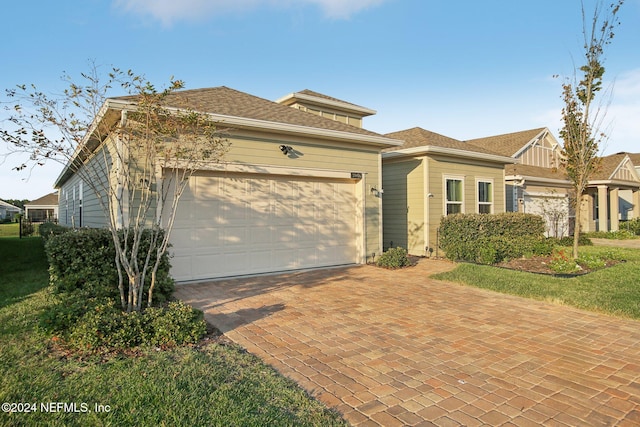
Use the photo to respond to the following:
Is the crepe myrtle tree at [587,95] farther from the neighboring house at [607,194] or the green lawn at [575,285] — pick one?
the neighboring house at [607,194]

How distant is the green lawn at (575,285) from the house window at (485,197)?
472 cm

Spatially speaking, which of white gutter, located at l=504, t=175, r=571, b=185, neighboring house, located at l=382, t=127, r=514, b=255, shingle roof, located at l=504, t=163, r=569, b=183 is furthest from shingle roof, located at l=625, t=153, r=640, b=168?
neighboring house, located at l=382, t=127, r=514, b=255

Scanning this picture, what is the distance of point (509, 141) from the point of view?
1886 cm

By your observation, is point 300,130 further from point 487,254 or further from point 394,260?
→ point 487,254

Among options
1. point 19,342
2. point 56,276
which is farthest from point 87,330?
point 56,276

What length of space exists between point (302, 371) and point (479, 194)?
37.1 ft

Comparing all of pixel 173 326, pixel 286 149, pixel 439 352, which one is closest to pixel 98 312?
pixel 173 326

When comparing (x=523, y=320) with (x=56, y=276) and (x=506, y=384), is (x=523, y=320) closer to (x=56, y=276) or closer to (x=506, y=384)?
(x=506, y=384)

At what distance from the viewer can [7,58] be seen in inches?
258

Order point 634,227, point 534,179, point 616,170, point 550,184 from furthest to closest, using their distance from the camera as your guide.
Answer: point 634,227
point 616,170
point 550,184
point 534,179

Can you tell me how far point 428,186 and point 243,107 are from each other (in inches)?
238

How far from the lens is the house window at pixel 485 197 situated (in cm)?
1305

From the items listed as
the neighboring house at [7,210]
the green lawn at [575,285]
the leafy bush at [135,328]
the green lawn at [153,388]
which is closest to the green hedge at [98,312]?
the leafy bush at [135,328]

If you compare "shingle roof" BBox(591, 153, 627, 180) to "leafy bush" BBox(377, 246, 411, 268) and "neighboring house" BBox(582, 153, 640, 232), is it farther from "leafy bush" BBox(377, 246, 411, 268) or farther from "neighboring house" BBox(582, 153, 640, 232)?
"leafy bush" BBox(377, 246, 411, 268)
